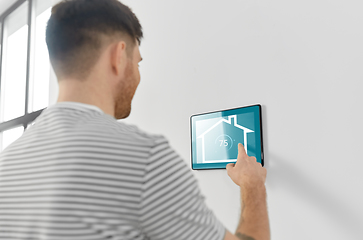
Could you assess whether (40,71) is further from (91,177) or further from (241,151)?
(91,177)

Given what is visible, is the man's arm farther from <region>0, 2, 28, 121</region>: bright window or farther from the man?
<region>0, 2, 28, 121</region>: bright window

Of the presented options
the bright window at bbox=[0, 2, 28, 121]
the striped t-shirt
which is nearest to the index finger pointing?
the striped t-shirt

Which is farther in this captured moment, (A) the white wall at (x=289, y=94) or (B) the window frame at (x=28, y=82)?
(B) the window frame at (x=28, y=82)

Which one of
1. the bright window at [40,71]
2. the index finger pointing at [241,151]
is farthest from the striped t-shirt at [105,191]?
the bright window at [40,71]

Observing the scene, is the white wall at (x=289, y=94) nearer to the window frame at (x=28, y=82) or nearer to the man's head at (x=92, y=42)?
the man's head at (x=92, y=42)

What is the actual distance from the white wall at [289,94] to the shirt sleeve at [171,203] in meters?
0.56

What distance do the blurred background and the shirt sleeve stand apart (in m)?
0.56

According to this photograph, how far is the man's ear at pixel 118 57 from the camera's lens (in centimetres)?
70

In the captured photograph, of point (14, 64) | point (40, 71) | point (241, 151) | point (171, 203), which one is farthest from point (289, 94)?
point (14, 64)

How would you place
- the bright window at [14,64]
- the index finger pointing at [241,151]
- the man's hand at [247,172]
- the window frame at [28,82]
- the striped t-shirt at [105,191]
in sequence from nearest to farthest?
the striped t-shirt at [105,191]
the man's hand at [247,172]
the index finger pointing at [241,151]
the window frame at [28,82]
the bright window at [14,64]

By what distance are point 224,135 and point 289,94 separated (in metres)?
0.29

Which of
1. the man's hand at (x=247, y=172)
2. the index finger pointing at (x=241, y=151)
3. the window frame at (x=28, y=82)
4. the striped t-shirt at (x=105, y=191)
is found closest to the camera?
the striped t-shirt at (x=105, y=191)

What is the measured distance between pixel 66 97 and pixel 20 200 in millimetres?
210

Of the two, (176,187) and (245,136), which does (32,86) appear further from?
(176,187)
